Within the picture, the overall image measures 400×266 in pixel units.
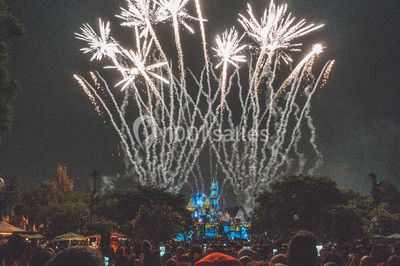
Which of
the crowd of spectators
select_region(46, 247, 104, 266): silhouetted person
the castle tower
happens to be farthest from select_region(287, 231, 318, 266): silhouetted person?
the castle tower

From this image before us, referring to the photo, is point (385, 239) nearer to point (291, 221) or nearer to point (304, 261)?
point (291, 221)

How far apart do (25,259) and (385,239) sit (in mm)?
27617

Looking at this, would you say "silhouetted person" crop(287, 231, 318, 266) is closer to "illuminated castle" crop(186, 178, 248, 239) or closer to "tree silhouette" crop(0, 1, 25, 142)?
"tree silhouette" crop(0, 1, 25, 142)

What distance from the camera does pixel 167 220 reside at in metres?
43.5

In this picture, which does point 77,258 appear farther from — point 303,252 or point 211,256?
point 211,256

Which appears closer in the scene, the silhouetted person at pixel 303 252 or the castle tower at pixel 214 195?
the silhouetted person at pixel 303 252

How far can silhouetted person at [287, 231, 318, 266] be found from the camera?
4205 mm

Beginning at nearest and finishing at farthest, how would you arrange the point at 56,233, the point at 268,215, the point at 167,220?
the point at 167,220 → the point at 56,233 → the point at 268,215

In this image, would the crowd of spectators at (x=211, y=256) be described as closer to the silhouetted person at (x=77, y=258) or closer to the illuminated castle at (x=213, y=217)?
the silhouetted person at (x=77, y=258)

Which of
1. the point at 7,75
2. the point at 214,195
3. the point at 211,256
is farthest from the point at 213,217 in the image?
the point at 211,256

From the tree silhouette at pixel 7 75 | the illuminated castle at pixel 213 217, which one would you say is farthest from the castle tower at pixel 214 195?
the tree silhouette at pixel 7 75

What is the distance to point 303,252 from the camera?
13.8 feet

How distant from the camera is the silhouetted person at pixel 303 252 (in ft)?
13.8

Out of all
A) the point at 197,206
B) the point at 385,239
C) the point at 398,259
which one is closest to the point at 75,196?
the point at 197,206
